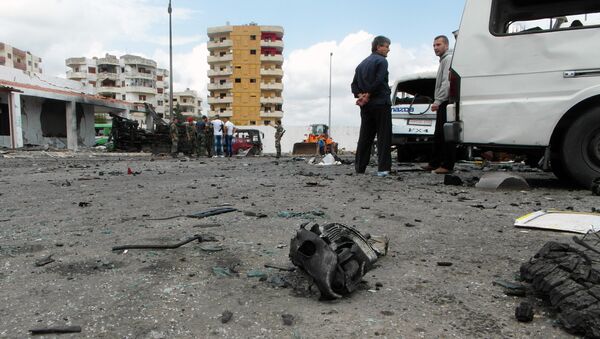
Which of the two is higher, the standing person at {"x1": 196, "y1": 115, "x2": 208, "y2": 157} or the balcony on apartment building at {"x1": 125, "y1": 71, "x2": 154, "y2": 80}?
the balcony on apartment building at {"x1": 125, "y1": 71, "x2": 154, "y2": 80}

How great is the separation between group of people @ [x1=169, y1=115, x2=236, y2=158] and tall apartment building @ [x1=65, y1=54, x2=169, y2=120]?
7102 cm

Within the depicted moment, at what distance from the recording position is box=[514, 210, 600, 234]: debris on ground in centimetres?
286

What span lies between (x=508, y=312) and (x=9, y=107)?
25.7m

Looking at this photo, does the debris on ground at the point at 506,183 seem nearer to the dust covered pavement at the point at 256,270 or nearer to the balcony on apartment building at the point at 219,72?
the dust covered pavement at the point at 256,270

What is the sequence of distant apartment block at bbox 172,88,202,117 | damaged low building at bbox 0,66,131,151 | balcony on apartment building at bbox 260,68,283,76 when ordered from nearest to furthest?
damaged low building at bbox 0,66,131,151, balcony on apartment building at bbox 260,68,283,76, distant apartment block at bbox 172,88,202,117

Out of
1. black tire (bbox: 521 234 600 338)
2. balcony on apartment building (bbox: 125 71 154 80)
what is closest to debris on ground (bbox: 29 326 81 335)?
black tire (bbox: 521 234 600 338)

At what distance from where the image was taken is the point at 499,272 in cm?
217

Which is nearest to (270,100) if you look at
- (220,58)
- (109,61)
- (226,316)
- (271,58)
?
(271,58)

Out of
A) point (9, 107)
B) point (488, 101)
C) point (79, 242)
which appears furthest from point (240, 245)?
point (9, 107)

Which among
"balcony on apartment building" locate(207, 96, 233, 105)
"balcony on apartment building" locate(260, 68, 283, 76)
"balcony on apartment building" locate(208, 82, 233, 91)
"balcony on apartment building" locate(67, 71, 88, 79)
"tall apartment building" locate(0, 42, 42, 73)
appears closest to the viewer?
"tall apartment building" locate(0, 42, 42, 73)

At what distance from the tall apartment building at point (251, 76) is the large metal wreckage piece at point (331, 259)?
259 feet

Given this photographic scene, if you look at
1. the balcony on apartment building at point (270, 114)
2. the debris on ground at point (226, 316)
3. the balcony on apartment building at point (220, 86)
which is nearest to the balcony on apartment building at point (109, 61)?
the balcony on apartment building at point (220, 86)

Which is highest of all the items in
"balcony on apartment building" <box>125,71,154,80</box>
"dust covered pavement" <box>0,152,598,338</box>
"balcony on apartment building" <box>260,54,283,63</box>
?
"balcony on apartment building" <box>260,54,283,63</box>

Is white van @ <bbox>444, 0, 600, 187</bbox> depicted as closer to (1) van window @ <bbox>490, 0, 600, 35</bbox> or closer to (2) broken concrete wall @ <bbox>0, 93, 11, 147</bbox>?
(1) van window @ <bbox>490, 0, 600, 35</bbox>
